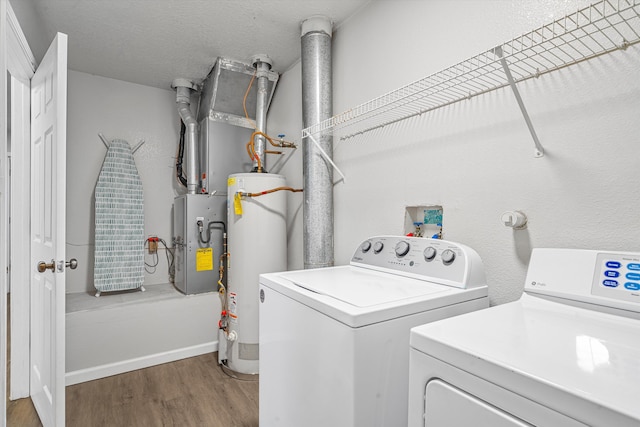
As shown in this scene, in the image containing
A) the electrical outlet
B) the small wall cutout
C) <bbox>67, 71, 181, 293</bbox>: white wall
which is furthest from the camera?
the electrical outlet

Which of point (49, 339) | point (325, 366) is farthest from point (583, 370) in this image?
point (49, 339)

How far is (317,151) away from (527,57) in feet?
4.22

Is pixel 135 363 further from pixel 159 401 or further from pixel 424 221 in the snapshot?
pixel 424 221

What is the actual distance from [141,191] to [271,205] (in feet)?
4.53

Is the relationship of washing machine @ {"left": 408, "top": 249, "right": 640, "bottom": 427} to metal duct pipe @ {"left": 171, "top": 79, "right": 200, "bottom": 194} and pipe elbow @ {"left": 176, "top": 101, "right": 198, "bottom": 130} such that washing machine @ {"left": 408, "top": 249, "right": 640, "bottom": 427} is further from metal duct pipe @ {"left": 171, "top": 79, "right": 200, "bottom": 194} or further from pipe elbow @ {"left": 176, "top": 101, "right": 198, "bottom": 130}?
pipe elbow @ {"left": 176, "top": 101, "right": 198, "bottom": 130}

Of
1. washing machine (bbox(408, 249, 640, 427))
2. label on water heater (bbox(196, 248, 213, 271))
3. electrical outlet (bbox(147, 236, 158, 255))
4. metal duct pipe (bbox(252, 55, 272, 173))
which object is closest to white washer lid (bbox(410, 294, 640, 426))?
washing machine (bbox(408, 249, 640, 427))

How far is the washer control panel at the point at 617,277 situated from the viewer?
83cm

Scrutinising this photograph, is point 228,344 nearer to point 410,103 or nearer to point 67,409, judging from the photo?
point 67,409

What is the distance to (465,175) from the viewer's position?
1.38 metres

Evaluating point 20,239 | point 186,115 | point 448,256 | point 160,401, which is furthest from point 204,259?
point 448,256

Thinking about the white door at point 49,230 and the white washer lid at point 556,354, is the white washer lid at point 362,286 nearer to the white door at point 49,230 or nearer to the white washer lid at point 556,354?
the white washer lid at point 556,354

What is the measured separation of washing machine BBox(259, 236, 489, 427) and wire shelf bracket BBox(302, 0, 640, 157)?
0.57 m

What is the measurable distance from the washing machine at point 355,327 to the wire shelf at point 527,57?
0.65m

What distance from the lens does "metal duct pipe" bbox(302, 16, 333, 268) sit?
2.05 m
